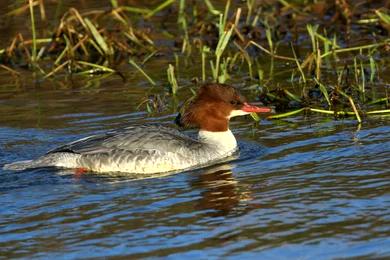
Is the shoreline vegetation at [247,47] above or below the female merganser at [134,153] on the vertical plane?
above

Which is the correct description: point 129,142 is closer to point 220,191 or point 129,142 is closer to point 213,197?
point 220,191

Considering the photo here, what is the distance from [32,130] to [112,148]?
164cm

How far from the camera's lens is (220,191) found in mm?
9453

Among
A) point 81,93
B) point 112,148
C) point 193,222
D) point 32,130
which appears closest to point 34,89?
point 81,93

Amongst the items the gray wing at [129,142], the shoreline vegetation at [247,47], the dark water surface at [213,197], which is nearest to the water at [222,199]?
the dark water surface at [213,197]

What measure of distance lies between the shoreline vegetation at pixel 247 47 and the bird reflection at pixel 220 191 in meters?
1.73

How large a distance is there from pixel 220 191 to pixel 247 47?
6050mm

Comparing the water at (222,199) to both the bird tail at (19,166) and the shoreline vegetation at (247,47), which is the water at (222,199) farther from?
the shoreline vegetation at (247,47)

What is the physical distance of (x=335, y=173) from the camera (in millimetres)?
9648

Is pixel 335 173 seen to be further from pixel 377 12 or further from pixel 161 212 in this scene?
pixel 377 12

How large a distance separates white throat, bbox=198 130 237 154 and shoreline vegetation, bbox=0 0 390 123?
2.83 ft

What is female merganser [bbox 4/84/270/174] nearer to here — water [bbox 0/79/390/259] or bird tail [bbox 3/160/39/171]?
bird tail [bbox 3/160/39/171]

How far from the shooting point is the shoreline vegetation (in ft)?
40.9

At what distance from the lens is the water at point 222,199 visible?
7.79 metres
